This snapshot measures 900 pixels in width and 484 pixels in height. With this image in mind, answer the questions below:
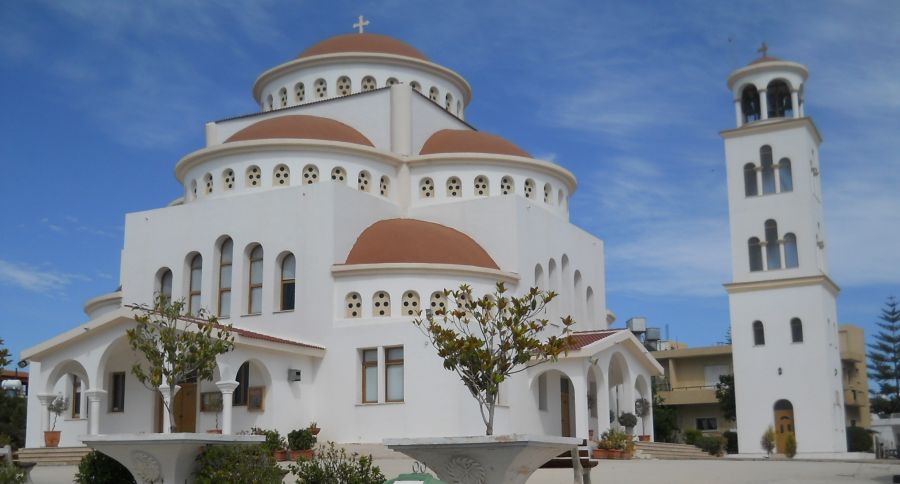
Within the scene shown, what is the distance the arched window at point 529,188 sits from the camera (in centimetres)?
3228

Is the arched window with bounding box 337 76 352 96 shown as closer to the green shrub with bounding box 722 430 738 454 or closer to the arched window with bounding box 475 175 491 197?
the arched window with bounding box 475 175 491 197

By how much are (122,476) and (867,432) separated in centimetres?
3602

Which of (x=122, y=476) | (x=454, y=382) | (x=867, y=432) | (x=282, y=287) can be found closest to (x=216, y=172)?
(x=282, y=287)

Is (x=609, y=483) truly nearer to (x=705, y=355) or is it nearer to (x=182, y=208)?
(x=182, y=208)

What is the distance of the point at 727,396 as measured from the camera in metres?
47.9

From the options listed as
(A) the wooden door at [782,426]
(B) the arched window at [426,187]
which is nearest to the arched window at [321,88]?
(B) the arched window at [426,187]

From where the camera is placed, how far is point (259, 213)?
2839 cm

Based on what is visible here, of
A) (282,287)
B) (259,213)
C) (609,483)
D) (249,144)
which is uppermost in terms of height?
(249,144)

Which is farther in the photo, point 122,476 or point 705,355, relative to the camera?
point 705,355

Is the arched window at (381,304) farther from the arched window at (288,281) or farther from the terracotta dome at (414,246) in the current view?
the arched window at (288,281)

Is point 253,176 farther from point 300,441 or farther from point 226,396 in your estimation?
point 300,441

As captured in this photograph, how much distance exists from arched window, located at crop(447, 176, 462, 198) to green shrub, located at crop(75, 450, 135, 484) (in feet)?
56.9

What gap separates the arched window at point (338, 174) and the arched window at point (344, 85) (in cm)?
642

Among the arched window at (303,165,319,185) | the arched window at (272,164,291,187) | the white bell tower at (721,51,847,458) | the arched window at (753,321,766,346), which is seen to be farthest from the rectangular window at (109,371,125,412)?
the arched window at (753,321,766,346)
